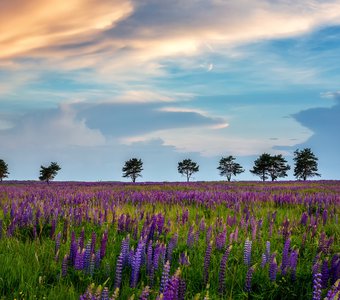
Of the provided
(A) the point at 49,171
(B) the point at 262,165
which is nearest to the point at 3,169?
(A) the point at 49,171

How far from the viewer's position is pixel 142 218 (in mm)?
7953

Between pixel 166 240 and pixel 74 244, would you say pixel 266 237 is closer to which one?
pixel 166 240

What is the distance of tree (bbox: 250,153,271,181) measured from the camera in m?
80.1

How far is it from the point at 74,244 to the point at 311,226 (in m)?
4.64

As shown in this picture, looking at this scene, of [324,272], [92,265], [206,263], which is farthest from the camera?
[92,265]

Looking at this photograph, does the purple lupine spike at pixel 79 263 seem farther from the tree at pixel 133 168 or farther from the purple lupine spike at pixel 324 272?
the tree at pixel 133 168

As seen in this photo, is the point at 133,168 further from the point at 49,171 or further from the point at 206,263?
the point at 206,263

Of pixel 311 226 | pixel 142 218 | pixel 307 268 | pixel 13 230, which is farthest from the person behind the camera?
pixel 142 218

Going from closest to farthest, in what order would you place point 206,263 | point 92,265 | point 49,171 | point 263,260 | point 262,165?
point 206,263 → point 92,265 → point 263,260 → point 49,171 → point 262,165

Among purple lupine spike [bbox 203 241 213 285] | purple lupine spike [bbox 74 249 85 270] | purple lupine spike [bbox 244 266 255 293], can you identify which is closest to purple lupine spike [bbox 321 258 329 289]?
purple lupine spike [bbox 244 266 255 293]

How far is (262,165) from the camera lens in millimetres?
80062

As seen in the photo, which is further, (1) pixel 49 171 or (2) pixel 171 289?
(1) pixel 49 171

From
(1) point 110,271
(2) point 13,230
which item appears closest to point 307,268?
(1) point 110,271

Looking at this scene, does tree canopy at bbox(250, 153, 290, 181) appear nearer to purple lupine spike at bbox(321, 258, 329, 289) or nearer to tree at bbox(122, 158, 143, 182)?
tree at bbox(122, 158, 143, 182)
